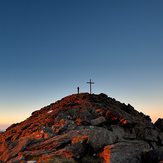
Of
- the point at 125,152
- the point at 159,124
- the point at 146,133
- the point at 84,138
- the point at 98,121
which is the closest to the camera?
the point at 125,152

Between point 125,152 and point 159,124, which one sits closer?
point 125,152

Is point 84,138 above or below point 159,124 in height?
below

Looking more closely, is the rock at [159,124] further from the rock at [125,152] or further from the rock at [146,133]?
the rock at [125,152]

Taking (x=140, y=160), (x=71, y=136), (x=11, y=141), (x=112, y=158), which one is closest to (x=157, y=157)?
(x=140, y=160)

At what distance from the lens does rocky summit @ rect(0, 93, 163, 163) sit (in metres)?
29.4

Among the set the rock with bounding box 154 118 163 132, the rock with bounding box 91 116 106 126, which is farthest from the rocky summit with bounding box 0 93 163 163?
the rock with bounding box 154 118 163 132

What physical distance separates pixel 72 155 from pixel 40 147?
15.2ft

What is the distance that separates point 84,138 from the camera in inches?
1250

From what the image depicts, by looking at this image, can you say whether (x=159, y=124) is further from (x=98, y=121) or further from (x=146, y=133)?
(x=98, y=121)

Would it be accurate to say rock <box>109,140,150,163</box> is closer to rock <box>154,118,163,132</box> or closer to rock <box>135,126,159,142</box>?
rock <box>135,126,159,142</box>

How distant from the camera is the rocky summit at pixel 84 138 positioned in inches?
1159

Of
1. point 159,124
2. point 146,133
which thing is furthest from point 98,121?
point 159,124

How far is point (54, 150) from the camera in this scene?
30969 mm

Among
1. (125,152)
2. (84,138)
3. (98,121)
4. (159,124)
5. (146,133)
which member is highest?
(159,124)
